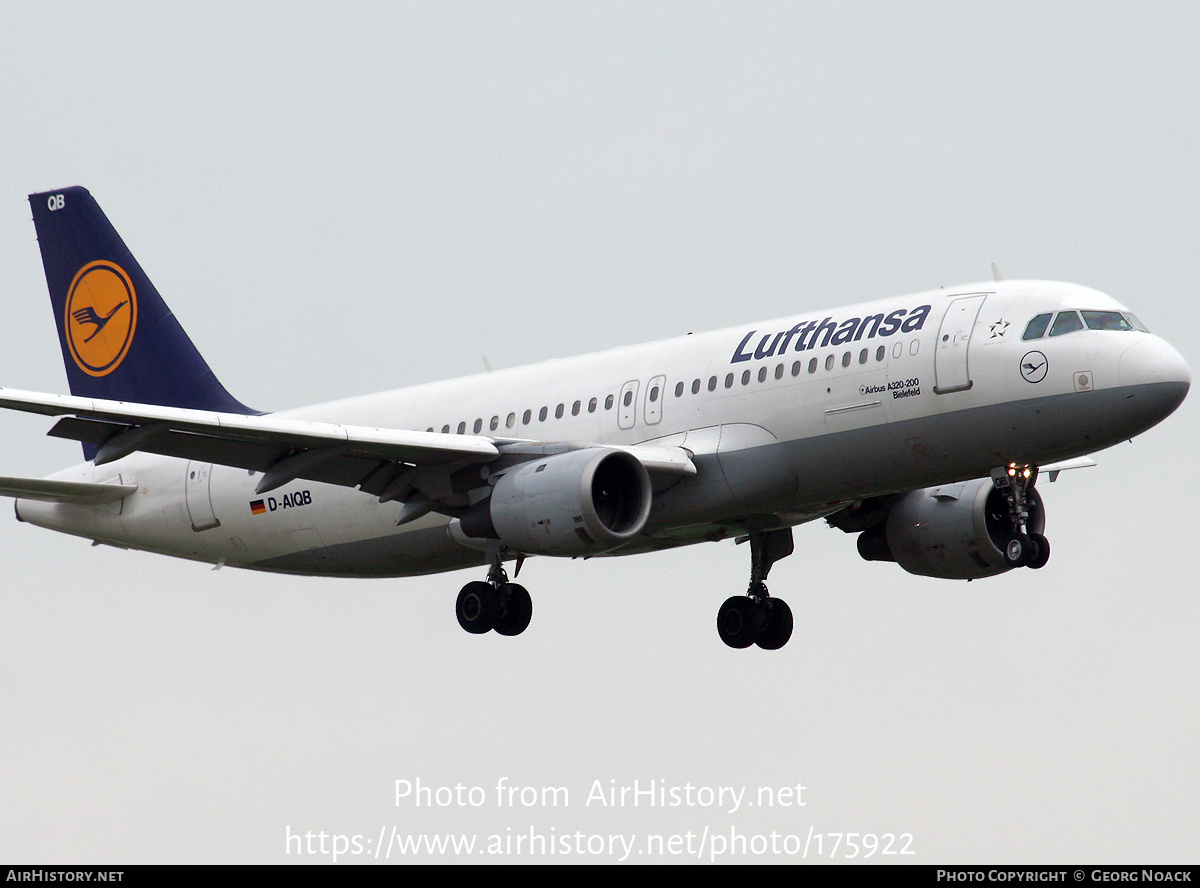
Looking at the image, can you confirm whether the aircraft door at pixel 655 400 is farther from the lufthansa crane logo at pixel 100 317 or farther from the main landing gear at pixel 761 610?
the lufthansa crane logo at pixel 100 317

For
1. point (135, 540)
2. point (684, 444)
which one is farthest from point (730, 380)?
point (135, 540)

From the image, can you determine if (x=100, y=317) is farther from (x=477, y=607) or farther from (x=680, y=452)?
(x=680, y=452)

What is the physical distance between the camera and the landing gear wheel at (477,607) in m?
34.8

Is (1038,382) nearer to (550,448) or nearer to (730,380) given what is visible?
(730,380)

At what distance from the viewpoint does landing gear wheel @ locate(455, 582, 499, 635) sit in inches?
1369

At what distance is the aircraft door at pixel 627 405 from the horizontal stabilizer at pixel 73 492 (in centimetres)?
1079

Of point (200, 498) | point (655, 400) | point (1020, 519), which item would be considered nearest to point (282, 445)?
point (655, 400)

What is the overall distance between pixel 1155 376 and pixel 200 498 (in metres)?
18.2

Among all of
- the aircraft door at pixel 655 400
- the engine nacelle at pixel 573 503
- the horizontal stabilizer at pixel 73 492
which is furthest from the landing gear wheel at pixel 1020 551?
the horizontal stabilizer at pixel 73 492

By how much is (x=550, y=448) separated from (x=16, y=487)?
10.4m

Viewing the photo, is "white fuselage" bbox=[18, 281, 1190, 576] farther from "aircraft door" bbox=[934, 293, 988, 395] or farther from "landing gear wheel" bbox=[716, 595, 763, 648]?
"landing gear wheel" bbox=[716, 595, 763, 648]

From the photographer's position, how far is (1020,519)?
3189cm

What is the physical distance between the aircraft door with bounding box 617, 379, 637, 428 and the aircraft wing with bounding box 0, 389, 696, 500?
0.85 m

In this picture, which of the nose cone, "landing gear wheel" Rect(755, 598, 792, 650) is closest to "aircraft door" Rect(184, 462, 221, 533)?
"landing gear wheel" Rect(755, 598, 792, 650)
